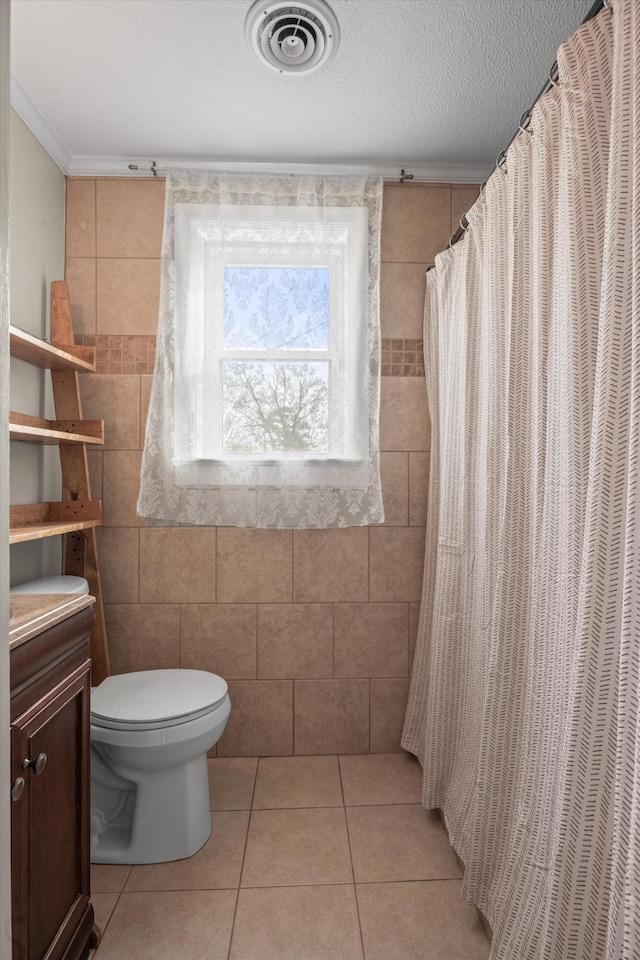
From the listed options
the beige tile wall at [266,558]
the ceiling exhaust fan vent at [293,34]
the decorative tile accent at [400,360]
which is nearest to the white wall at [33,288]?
the beige tile wall at [266,558]

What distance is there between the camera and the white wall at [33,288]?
1.88 meters

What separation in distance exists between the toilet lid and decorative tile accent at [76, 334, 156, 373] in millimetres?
1163

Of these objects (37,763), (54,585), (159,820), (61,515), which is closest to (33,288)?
(61,515)

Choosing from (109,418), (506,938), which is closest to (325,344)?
(109,418)

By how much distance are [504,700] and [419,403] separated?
1.27 meters

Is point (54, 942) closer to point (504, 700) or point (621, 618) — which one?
point (504, 700)

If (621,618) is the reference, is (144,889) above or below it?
below

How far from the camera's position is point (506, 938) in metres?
1.16

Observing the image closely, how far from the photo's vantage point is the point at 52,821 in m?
1.13

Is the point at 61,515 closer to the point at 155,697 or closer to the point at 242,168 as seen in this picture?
the point at 155,697

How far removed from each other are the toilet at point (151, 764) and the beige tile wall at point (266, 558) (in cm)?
42

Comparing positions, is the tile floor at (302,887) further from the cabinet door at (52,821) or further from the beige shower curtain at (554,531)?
the cabinet door at (52,821)

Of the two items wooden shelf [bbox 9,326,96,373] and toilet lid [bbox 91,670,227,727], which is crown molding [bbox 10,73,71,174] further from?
toilet lid [bbox 91,670,227,727]

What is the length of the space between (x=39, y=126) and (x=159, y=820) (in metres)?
2.32
